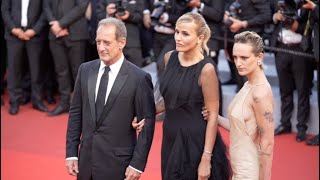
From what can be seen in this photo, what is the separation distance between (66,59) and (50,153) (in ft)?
5.53

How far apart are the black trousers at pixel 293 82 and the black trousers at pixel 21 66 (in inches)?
115

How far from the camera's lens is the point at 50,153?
5.86 m

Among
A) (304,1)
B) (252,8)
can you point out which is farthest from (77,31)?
(304,1)

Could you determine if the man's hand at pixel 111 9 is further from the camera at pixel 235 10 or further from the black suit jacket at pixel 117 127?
the black suit jacket at pixel 117 127

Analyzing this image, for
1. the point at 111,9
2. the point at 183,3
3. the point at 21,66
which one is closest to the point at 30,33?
the point at 21,66

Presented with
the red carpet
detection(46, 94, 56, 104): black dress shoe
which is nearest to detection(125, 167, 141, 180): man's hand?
the red carpet

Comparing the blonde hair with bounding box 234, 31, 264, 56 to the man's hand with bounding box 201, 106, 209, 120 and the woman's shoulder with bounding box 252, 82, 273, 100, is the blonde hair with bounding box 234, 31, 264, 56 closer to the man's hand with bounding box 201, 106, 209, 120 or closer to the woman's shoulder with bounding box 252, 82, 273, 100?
the woman's shoulder with bounding box 252, 82, 273, 100

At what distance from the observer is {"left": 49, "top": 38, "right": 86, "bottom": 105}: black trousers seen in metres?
7.09

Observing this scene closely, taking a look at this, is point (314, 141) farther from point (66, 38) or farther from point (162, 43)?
point (66, 38)

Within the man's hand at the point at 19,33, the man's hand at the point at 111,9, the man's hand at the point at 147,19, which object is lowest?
the man's hand at the point at 19,33

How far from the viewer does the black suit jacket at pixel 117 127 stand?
3301mm

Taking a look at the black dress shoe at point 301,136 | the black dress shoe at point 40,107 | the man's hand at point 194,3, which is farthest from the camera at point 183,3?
the black dress shoe at point 40,107

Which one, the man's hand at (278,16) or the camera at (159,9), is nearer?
the man's hand at (278,16)

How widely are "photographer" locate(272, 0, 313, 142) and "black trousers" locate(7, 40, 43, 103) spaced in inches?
114
